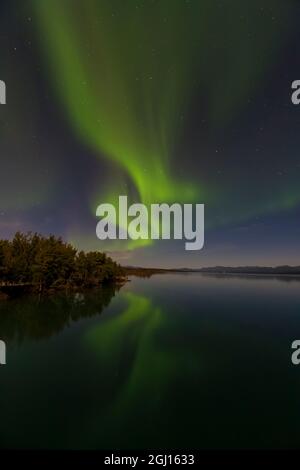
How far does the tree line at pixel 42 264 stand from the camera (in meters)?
18.9

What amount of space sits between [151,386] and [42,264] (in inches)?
625

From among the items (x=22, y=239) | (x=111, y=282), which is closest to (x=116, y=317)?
(x=22, y=239)

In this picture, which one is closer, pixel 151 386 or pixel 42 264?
pixel 151 386

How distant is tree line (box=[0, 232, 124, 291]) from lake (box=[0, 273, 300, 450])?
30.3ft

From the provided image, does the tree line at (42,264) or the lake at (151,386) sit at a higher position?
the tree line at (42,264)

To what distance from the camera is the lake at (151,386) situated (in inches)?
146

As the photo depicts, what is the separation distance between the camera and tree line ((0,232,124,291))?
1892 cm

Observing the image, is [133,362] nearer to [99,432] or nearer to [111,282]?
[99,432]

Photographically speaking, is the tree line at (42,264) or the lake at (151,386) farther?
the tree line at (42,264)

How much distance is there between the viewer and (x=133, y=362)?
653 centimetres

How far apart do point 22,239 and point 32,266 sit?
2.63 m

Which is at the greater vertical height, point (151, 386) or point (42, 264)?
point (42, 264)

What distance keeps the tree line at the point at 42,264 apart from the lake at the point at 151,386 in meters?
9.24

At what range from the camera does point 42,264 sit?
64.7ft
